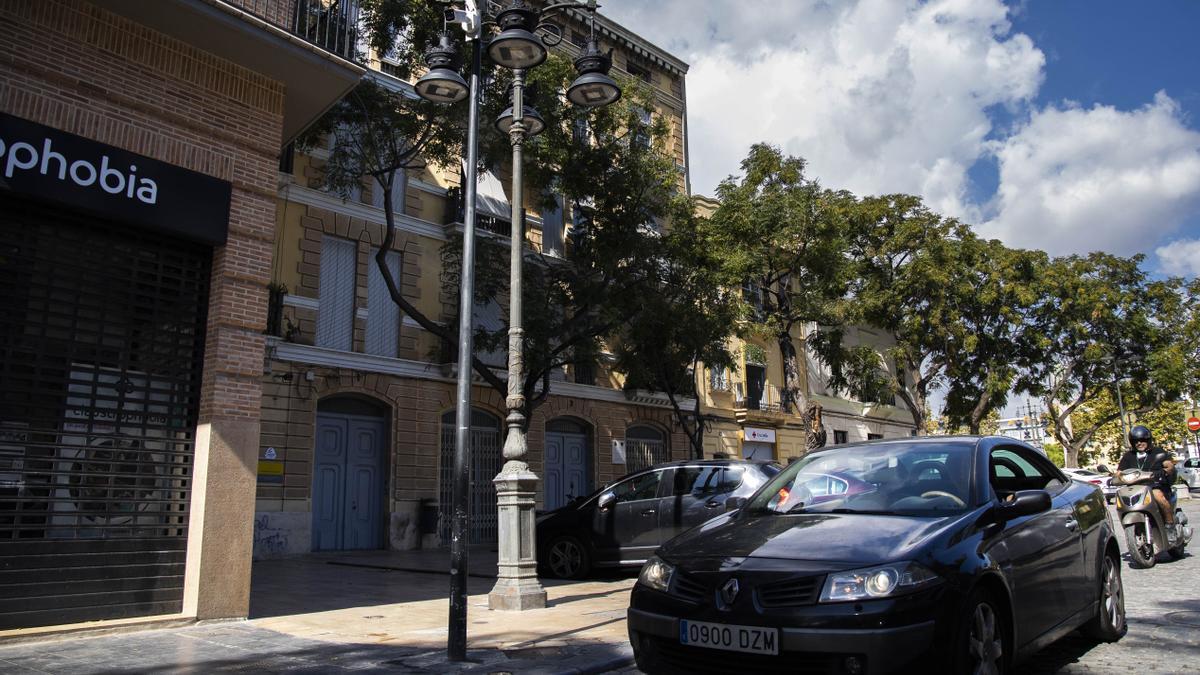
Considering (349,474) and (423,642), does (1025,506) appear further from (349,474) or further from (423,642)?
(349,474)

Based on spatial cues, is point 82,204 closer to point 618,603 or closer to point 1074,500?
point 618,603

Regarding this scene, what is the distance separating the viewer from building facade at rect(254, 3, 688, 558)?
1736 cm

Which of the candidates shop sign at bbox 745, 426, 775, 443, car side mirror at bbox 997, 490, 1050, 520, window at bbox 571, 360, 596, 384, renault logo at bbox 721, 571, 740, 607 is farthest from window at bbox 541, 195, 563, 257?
renault logo at bbox 721, 571, 740, 607

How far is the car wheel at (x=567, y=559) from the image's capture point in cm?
1184

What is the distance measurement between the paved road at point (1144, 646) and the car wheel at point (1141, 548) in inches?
79.8

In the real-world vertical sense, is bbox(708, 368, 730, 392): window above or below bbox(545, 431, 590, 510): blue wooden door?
above

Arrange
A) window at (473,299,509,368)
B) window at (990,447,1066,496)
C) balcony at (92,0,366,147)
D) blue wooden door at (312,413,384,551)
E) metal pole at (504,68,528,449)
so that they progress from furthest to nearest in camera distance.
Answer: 1. window at (473,299,509,368)
2. blue wooden door at (312,413,384,551)
3. metal pole at (504,68,528,449)
4. balcony at (92,0,366,147)
5. window at (990,447,1066,496)

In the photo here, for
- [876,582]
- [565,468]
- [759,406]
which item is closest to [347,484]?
[565,468]

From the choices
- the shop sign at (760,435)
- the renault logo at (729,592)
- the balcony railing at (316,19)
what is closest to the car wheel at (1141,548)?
the renault logo at (729,592)

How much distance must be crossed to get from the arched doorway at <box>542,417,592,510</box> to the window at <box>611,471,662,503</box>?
36.5ft

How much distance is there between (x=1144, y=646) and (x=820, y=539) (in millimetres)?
3304

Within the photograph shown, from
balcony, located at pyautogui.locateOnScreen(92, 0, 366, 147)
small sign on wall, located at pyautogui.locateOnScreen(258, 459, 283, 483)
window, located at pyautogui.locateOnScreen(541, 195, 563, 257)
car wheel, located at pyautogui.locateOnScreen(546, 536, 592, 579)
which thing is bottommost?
car wheel, located at pyautogui.locateOnScreen(546, 536, 592, 579)

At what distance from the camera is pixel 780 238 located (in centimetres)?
2198

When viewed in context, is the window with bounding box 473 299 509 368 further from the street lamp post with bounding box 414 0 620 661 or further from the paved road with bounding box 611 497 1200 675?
the paved road with bounding box 611 497 1200 675
